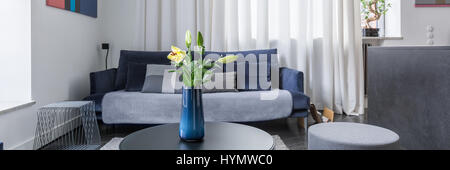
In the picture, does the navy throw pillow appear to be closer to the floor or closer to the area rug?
the floor

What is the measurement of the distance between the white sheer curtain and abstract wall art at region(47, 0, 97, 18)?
19.3 inches

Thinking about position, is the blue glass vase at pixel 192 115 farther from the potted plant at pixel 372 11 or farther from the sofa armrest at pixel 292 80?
the potted plant at pixel 372 11

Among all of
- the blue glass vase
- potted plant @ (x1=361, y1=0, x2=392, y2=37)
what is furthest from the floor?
the blue glass vase

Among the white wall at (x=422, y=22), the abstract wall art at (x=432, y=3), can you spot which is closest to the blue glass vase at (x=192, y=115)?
the white wall at (x=422, y=22)

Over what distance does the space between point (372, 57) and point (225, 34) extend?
1906 millimetres

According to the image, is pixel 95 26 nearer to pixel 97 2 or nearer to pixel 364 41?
pixel 97 2

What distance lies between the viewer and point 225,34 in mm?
3717

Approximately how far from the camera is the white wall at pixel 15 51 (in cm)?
238

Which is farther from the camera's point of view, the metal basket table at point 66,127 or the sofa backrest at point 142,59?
the sofa backrest at point 142,59

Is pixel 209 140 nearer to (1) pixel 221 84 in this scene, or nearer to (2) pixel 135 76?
(1) pixel 221 84

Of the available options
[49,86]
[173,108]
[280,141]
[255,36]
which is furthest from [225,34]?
[49,86]

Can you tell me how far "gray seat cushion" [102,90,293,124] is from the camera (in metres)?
2.72

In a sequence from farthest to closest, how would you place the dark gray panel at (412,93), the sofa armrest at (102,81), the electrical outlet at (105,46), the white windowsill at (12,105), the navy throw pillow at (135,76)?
1. the electrical outlet at (105,46)
2. the navy throw pillow at (135,76)
3. the sofa armrest at (102,81)
4. the white windowsill at (12,105)
5. the dark gray panel at (412,93)

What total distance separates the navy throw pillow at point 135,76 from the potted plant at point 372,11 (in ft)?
8.64
